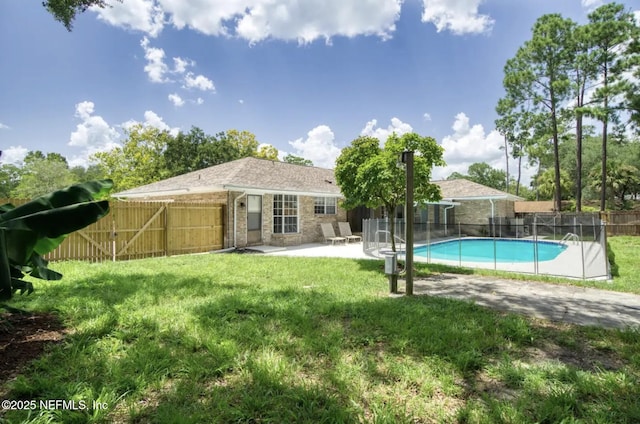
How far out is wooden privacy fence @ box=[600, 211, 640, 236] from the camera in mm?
21453

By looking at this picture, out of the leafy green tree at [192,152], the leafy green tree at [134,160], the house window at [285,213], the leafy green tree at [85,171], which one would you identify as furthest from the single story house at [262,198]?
the leafy green tree at [85,171]

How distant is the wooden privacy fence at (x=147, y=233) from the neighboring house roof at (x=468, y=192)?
16053mm

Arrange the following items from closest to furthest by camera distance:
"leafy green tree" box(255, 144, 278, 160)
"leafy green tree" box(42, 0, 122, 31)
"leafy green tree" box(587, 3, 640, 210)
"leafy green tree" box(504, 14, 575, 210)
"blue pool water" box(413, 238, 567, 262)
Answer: "leafy green tree" box(42, 0, 122, 31) → "blue pool water" box(413, 238, 567, 262) → "leafy green tree" box(587, 3, 640, 210) → "leafy green tree" box(504, 14, 575, 210) → "leafy green tree" box(255, 144, 278, 160)

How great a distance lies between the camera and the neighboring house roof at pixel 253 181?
14.9 metres

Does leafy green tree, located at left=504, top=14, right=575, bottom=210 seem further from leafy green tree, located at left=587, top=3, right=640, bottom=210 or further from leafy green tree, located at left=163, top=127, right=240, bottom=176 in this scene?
leafy green tree, located at left=163, top=127, right=240, bottom=176

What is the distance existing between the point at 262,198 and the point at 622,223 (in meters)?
26.7

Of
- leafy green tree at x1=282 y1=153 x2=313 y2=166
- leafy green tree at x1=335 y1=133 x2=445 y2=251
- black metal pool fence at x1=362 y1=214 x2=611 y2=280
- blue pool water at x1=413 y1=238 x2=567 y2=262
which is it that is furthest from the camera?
leafy green tree at x1=282 y1=153 x2=313 y2=166

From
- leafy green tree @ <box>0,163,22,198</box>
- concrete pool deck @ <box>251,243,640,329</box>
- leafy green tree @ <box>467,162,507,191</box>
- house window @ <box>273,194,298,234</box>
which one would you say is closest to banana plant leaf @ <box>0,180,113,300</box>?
concrete pool deck @ <box>251,243,640,329</box>

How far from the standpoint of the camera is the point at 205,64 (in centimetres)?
1689

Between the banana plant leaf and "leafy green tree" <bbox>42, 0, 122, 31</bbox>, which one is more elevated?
"leafy green tree" <bbox>42, 0, 122, 31</bbox>

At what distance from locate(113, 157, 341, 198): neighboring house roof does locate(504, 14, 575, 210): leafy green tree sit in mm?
18637

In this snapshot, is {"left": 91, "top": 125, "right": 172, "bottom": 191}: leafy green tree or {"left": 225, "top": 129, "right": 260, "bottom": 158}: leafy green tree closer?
{"left": 91, "top": 125, "right": 172, "bottom": 191}: leafy green tree

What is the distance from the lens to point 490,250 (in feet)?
52.4

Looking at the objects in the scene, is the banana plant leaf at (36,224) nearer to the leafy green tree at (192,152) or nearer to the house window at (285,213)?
the house window at (285,213)
